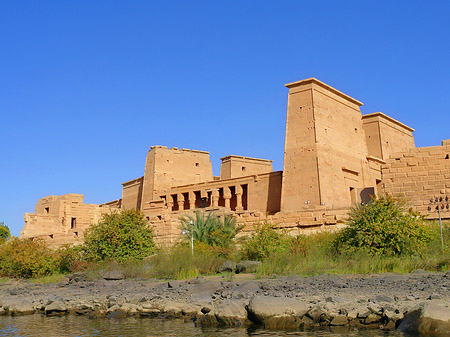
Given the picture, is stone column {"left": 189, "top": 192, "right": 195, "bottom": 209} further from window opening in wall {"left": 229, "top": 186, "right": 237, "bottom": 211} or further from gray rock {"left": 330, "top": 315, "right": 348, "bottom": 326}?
gray rock {"left": 330, "top": 315, "right": 348, "bottom": 326}

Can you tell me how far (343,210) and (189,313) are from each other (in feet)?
28.6

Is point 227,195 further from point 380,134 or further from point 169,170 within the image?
point 380,134

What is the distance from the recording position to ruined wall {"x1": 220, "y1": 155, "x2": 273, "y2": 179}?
33219 millimetres

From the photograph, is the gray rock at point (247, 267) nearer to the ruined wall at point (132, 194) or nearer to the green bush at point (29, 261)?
the green bush at point (29, 261)

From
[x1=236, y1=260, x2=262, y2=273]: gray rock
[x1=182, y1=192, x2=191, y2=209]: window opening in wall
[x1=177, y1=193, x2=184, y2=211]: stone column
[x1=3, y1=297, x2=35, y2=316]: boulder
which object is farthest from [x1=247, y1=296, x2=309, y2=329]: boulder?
[x1=182, y1=192, x2=191, y2=209]: window opening in wall

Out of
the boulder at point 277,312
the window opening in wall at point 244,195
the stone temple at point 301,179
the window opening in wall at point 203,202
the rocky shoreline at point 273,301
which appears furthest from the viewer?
the window opening in wall at point 203,202

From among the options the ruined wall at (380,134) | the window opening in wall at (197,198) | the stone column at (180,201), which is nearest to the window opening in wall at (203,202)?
the window opening in wall at (197,198)

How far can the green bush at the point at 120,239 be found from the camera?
53.7ft

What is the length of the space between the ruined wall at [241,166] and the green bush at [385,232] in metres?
19.3

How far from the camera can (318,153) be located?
877 inches

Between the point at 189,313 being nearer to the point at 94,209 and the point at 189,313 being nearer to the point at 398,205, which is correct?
the point at 398,205

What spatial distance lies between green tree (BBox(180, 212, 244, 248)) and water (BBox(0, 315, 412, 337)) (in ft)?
20.8

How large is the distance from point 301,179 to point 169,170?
1111 centimetres

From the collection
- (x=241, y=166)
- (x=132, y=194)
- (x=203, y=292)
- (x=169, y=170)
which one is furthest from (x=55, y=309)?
(x=132, y=194)
